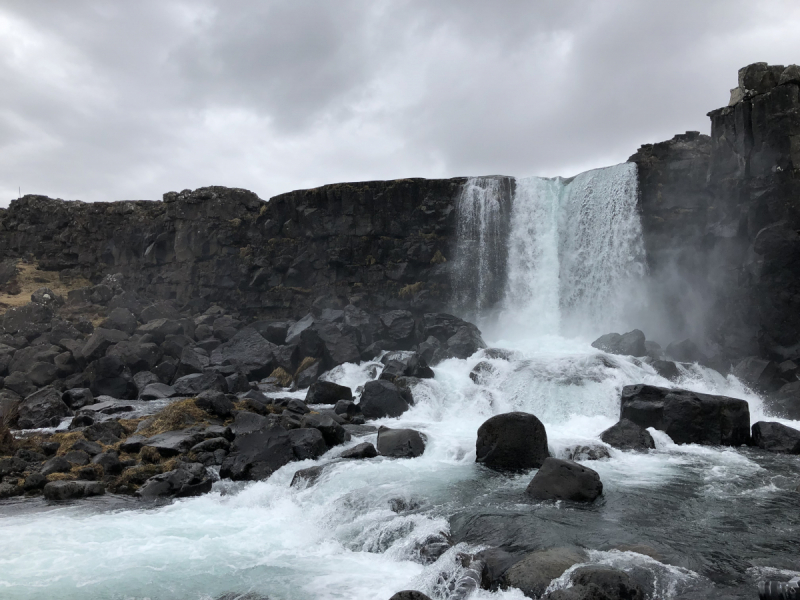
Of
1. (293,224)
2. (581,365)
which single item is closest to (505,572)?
(581,365)

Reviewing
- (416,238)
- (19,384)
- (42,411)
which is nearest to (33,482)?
(42,411)

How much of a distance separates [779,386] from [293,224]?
31928 millimetres

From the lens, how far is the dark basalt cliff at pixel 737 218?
24.9 meters

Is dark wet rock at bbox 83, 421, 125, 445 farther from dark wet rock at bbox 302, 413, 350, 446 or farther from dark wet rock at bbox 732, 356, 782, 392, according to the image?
dark wet rock at bbox 732, 356, 782, 392

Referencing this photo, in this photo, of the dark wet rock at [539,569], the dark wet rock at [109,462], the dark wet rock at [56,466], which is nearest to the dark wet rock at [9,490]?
the dark wet rock at [56,466]

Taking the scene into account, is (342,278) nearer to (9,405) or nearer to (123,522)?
(9,405)

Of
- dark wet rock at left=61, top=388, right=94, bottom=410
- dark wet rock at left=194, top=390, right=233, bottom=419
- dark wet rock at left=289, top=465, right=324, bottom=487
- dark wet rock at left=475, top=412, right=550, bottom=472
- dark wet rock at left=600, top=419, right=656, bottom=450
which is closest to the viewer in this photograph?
dark wet rock at left=289, top=465, right=324, bottom=487

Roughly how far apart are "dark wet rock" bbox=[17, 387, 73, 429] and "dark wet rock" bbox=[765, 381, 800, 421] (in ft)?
89.7

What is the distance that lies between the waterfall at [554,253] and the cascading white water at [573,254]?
0.19 ft

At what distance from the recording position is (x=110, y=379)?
Answer: 27.0m

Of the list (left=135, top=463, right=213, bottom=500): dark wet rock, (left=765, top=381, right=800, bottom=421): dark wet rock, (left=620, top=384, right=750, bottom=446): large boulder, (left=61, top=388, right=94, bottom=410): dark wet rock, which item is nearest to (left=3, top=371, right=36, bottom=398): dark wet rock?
(left=61, top=388, right=94, bottom=410): dark wet rock

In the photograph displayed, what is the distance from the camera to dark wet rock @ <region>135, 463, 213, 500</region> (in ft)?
46.5

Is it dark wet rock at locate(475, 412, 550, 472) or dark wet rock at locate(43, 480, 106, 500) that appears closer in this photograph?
dark wet rock at locate(43, 480, 106, 500)

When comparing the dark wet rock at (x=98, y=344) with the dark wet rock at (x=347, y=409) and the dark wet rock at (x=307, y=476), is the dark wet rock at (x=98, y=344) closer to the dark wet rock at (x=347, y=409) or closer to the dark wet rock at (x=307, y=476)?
the dark wet rock at (x=347, y=409)
